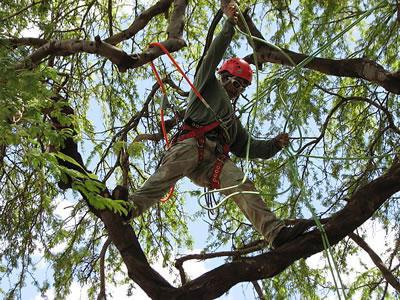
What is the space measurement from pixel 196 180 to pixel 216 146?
0.78 feet

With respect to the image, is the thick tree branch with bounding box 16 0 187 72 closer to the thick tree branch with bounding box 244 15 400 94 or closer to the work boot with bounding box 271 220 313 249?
the thick tree branch with bounding box 244 15 400 94

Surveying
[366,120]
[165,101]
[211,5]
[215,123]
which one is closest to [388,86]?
[215,123]

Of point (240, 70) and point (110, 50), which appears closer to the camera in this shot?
point (110, 50)

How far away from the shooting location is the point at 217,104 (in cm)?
399

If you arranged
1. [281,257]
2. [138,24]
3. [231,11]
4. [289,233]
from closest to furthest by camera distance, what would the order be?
[281,257], [289,233], [231,11], [138,24]

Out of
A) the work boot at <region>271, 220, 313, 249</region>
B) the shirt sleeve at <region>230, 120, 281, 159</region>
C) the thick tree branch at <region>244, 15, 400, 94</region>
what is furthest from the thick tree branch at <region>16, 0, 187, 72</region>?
the work boot at <region>271, 220, 313, 249</region>

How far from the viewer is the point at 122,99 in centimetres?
582

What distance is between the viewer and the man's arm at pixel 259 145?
13.4 ft

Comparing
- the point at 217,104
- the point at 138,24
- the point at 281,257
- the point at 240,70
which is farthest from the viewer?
the point at 138,24

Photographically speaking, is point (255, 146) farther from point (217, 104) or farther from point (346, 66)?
point (346, 66)

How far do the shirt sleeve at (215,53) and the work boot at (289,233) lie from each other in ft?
3.17

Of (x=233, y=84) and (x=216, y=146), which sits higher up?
(x=233, y=84)

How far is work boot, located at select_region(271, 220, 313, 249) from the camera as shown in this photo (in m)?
3.45

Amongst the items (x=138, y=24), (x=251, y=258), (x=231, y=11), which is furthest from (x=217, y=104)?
(x=251, y=258)
